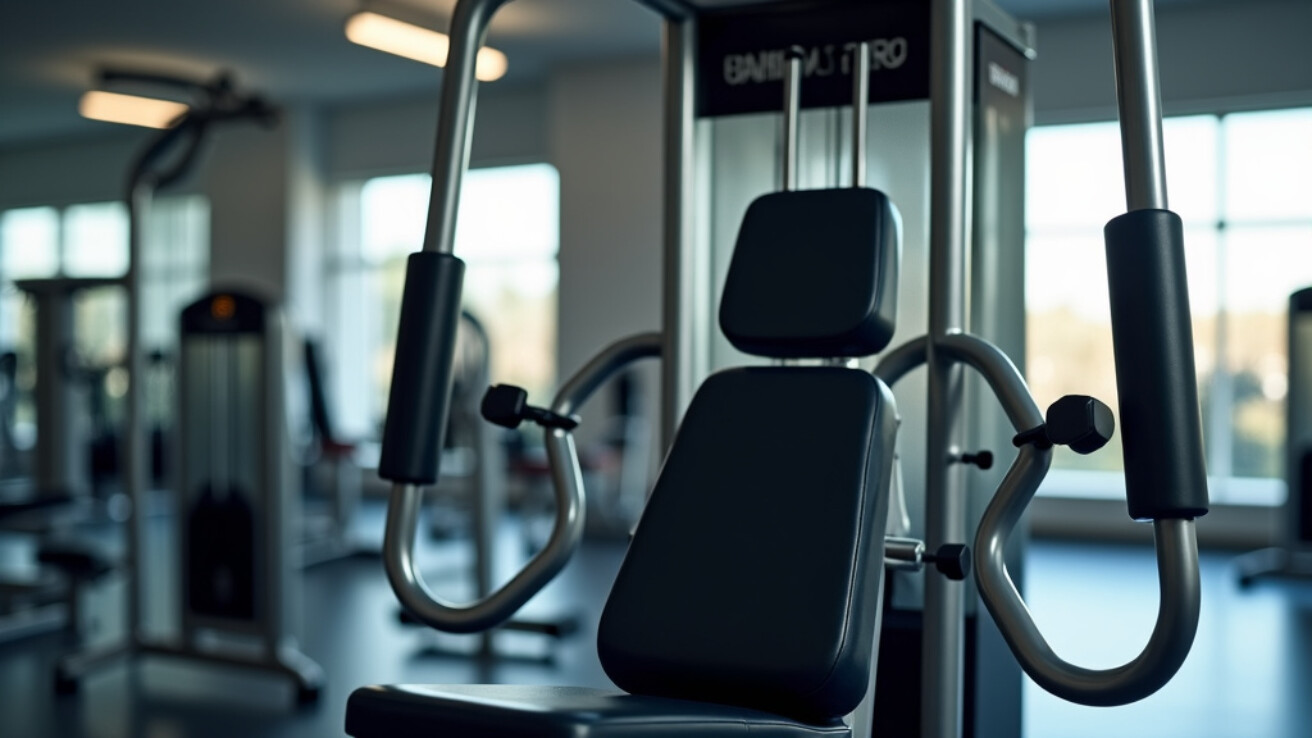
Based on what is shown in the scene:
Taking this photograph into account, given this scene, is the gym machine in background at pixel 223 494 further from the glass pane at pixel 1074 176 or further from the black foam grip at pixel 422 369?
the glass pane at pixel 1074 176

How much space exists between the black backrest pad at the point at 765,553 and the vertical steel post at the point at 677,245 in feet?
1.15

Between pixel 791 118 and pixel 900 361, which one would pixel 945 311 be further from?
pixel 791 118

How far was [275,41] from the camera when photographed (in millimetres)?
6383

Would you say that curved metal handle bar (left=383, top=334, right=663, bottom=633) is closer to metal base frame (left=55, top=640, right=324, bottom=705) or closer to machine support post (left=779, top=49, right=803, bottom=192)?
machine support post (left=779, top=49, right=803, bottom=192)

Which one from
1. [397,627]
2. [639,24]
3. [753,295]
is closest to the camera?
[753,295]

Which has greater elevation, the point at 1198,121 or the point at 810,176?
the point at 1198,121

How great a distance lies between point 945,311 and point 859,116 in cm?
31

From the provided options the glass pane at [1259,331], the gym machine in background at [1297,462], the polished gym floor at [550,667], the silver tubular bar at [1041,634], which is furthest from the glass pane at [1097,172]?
the silver tubular bar at [1041,634]

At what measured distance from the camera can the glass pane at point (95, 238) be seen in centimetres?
927

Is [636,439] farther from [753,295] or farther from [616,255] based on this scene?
[753,295]

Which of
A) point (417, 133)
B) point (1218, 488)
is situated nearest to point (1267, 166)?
point (1218, 488)

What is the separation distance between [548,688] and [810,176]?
1.20m

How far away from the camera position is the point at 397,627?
4.32 metres

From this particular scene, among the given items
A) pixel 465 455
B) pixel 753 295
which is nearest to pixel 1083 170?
pixel 465 455
